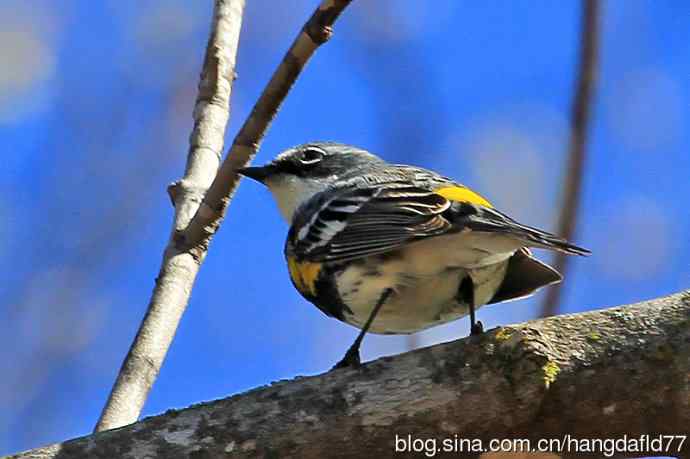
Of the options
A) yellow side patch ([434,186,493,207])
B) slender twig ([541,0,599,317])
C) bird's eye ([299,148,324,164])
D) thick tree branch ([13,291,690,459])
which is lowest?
thick tree branch ([13,291,690,459])

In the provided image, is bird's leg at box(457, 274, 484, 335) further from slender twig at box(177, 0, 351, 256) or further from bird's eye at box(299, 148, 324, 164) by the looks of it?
bird's eye at box(299, 148, 324, 164)

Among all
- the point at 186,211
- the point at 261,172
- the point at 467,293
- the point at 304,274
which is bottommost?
the point at 467,293

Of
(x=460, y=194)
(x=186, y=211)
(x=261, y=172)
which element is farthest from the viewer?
(x=261, y=172)

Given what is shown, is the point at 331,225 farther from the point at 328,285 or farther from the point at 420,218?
the point at 420,218

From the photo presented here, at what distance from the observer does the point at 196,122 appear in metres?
4.07

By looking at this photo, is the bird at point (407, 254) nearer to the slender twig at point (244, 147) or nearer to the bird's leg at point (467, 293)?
the bird's leg at point (467, 293)

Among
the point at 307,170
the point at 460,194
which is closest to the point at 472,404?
the point at 460,194

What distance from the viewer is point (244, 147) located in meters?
3.76

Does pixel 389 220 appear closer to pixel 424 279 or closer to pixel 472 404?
pixel 424 279

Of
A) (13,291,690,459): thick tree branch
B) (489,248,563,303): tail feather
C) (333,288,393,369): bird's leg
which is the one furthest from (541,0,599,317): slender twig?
(489,248,563,303): tail feather

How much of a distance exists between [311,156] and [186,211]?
973mm

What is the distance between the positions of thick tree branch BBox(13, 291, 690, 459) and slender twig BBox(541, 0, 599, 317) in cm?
70

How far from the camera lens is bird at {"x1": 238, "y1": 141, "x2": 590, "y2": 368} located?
11.9 feet

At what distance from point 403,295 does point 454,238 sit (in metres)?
0.32
